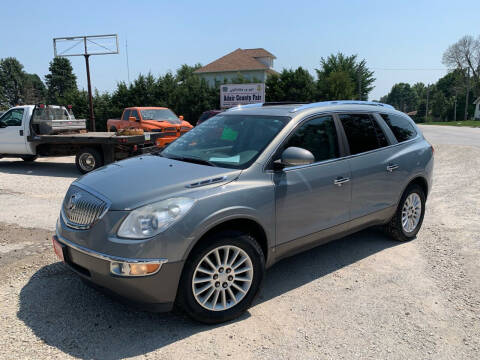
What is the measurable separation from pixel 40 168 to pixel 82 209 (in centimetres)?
1046

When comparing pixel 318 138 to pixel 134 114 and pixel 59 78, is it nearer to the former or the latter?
pixel 134 114

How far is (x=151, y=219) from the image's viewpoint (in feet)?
9.35

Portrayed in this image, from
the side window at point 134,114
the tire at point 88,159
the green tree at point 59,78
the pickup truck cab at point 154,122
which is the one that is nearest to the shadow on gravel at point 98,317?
the tire at point 88,159

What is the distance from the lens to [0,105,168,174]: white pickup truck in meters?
10.9

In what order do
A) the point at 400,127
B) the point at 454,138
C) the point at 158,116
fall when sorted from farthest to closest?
the point at 454,138 → the point at 158,116 → the point at 400,127

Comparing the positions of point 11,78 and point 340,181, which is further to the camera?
point 11,78

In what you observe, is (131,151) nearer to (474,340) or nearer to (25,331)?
(25,331)

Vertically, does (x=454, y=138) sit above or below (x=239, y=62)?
below

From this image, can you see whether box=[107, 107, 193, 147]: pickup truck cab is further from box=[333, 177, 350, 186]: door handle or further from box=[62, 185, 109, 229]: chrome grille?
box=[62, 185, 109, 229]: chrome grille

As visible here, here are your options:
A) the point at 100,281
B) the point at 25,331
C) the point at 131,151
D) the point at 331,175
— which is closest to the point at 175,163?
the point at 100,281

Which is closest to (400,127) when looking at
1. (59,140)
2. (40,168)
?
(59,140)

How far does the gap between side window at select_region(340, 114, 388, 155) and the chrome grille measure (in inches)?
104

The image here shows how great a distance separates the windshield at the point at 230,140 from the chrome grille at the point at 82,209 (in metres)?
1.03

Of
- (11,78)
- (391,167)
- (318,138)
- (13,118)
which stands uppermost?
(11,78)
